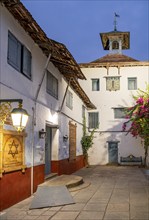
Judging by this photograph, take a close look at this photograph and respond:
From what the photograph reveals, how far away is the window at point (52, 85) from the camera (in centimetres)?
1310

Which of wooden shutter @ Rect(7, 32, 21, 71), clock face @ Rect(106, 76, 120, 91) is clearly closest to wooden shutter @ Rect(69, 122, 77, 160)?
clock face @ Rect(106, 76, 120, 91)

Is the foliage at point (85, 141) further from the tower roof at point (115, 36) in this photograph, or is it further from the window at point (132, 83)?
the tower roof at point (115, 36)

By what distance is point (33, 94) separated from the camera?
10.7 m

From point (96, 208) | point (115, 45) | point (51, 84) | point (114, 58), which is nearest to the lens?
point (96, 208)

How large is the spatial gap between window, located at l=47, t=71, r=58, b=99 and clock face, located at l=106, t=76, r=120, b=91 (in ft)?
38.7

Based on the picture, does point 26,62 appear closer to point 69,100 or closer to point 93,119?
point 69,100

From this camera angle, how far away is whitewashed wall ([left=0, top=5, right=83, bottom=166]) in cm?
819

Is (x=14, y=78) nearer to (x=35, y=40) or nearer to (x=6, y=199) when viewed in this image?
(x=35, y=40)

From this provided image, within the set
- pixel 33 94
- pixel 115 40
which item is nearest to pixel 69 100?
pixel 33 94

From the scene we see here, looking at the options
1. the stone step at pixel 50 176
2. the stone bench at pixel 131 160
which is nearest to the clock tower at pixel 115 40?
the stone bench at pixel 131 160

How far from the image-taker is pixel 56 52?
37.1 feet

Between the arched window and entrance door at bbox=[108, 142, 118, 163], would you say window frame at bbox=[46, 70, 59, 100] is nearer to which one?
entrance door at bbox=[108, 142, 118, 163]

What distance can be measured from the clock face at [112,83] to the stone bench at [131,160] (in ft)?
18.8

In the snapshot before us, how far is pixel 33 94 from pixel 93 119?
51.5 feet
